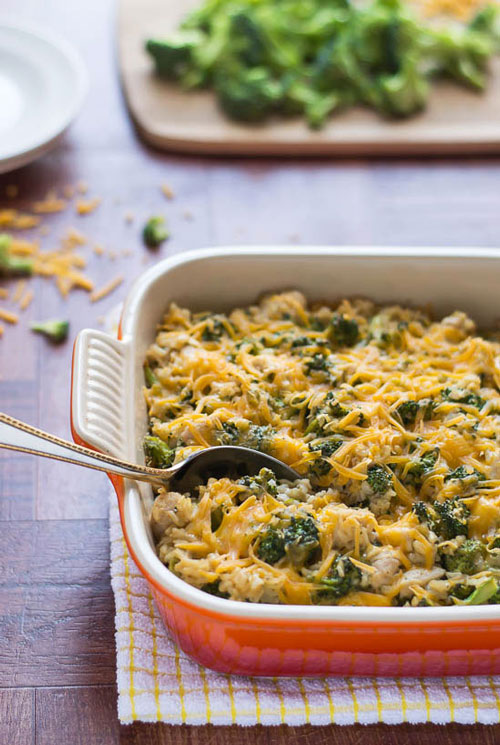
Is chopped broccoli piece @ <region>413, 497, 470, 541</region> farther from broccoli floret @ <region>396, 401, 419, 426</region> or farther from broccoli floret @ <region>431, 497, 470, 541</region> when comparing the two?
broccoli floret @ <region>396, 401, 419, 426</region>

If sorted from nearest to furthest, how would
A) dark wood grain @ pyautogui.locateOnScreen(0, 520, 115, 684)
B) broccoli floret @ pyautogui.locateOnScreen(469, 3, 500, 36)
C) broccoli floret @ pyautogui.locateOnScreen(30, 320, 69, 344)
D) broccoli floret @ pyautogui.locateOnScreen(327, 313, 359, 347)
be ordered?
dark wood grain @ pyautogui.locateOnScreen(0, 520, 115, 684) < broccoli floret @ pyautogui.locateOnScreen(327, 313, 359, 347) < broccoli floret @ pyautogui.locateOnScreen(30, 320, 69, 344) < broccoli floret @ pyautogui.locateOnScreen(469, 3, 500, 36)

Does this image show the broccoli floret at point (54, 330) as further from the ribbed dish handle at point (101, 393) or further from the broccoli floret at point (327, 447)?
the broccoli floret at point (327, 447)

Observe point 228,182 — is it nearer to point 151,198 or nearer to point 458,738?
point 151,198

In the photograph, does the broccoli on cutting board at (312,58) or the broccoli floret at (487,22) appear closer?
the broccoli on cutting board at (312,58)

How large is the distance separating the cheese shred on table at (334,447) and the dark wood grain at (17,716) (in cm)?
53

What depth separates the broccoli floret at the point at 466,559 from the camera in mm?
2211

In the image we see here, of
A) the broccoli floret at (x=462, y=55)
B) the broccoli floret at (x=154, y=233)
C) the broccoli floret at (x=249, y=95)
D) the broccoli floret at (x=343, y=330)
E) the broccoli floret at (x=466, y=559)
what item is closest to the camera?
the broccoli floret at (x=466, y=559)

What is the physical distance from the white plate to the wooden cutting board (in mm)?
318

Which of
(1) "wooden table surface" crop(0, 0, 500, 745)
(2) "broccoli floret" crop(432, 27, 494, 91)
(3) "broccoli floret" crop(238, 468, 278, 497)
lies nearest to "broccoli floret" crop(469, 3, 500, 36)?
(2) "broccoli floret" crop(432, 27, 494, 91)

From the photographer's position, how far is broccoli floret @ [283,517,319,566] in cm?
216

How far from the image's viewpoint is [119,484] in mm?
2209

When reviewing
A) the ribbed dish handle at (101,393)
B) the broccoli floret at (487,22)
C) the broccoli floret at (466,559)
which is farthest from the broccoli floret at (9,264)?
the broccoli floret at (487,22)

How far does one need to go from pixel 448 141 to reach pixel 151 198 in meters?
1.41

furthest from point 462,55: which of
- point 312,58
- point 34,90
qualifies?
point 34,90
